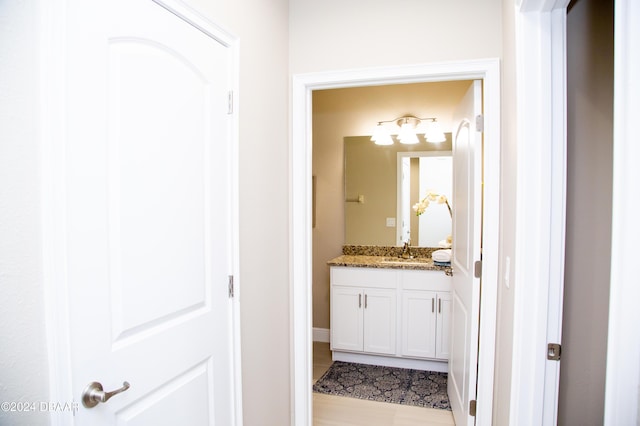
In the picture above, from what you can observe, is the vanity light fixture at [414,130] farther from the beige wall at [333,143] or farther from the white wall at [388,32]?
the white wall at [388,32]

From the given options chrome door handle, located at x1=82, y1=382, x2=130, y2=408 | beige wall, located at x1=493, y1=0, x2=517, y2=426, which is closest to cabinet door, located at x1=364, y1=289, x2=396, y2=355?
beige wall, located at x1=493, y1=0, x2=517, y2=426

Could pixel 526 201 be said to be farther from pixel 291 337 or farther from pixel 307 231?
pixel 291 337

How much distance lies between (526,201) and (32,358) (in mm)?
1526

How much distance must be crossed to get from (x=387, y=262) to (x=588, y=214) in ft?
7.31

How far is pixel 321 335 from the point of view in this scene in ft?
13.4

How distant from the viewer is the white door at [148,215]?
0.95 metres

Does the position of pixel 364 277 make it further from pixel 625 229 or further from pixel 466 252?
pixel 625 229

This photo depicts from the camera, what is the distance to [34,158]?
84cm

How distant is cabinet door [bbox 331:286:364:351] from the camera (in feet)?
11.4

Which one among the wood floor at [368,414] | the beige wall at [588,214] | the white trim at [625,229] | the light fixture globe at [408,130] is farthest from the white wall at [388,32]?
the wood floor at [368,414]

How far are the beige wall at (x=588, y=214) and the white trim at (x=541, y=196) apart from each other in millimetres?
116

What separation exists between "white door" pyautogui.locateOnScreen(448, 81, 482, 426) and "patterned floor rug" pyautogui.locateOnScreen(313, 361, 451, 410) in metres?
0.26

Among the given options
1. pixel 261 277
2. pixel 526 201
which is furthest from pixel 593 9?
pixel 261 277

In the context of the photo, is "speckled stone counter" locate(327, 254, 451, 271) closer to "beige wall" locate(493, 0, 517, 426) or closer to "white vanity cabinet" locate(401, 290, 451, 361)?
"white vanity cabinet" locate(401, 290, 451, 361)
